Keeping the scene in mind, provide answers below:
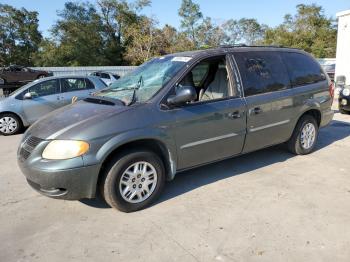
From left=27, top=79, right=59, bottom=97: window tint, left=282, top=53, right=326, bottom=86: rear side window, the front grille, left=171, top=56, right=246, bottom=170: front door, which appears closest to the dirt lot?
left=171, top=56, right=246, bottom=170: front door

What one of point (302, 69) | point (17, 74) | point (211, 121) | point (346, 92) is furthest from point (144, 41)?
point (211, 121)

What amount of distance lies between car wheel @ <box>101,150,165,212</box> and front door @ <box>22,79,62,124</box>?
585 centimetres

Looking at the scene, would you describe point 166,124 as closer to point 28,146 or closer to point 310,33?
point 28,146

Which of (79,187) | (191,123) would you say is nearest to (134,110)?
(191,123)

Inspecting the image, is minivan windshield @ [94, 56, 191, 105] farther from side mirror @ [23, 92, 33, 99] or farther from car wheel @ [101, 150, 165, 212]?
side mirror @ [23, 92, 33, 99]

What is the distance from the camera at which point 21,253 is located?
3.20m

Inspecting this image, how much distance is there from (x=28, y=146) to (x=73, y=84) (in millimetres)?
5922

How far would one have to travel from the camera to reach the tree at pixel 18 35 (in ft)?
140

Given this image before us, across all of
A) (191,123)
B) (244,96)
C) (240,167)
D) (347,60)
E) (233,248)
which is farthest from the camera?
(347,60)

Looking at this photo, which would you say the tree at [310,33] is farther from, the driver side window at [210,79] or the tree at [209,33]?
the driver side window at [210,79]

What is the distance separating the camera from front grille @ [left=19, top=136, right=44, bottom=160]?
12.1 ft

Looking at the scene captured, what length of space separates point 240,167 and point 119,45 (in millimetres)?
44669

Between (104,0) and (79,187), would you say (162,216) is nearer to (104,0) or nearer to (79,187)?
(79,187)

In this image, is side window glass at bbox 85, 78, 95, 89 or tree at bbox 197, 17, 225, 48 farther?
tree at bbox 197, 17, 225, 48
